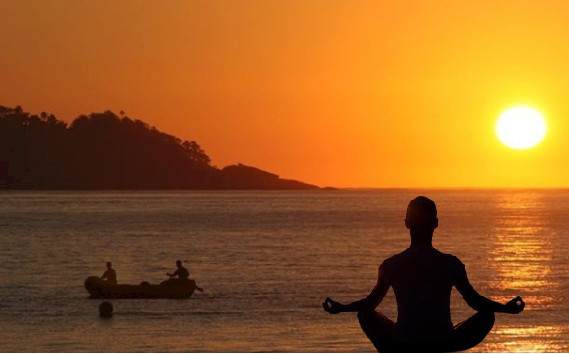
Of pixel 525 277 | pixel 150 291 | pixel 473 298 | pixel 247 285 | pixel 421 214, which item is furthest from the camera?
pixel 525 277

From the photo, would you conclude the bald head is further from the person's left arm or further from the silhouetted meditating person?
the person's left arm

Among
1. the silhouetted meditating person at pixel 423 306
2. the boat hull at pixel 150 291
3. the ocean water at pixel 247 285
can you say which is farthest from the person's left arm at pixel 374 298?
the boat hull at pixel 150 291

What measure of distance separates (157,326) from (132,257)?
2299 inches

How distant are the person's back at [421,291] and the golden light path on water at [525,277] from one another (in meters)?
38.0

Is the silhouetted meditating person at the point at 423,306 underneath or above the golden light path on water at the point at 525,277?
above

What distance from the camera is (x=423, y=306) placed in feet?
20.2

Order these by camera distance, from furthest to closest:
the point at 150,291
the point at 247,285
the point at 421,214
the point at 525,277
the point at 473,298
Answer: the point at 525,277
the point at 247,285
the point at 150,291
the point at 421,214
the point at 473,298

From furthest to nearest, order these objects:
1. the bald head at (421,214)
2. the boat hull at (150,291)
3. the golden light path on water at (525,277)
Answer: the boat hull at (150,291), the golden light path on water at (525,277), the bald head at (421,214)

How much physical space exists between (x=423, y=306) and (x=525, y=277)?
79.2 metres

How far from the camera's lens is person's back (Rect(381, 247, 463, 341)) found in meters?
6.15

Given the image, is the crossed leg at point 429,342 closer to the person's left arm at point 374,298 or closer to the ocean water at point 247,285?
the person's left arm at point 374,298

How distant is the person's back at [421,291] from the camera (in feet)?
20.2

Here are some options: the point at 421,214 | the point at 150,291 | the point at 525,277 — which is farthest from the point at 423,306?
the point at 525,277

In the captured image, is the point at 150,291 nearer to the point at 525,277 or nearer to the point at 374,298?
the point at 525,277
